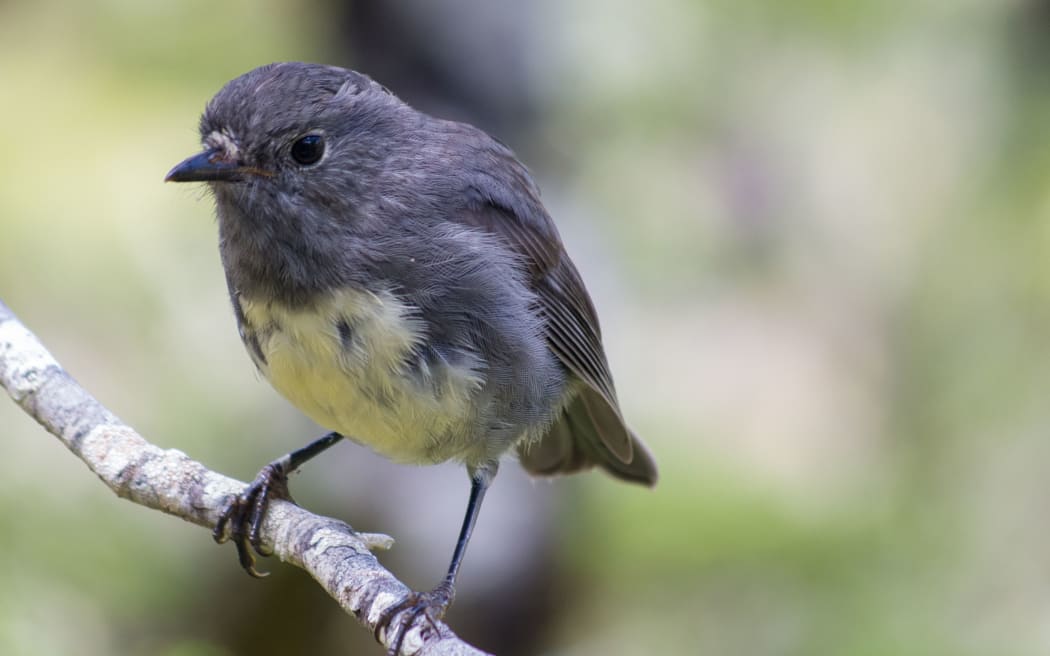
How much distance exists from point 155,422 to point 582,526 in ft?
6.35

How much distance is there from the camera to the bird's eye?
305 cm

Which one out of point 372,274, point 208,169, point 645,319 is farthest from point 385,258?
point 645,319

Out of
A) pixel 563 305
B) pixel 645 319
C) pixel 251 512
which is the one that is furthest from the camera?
pixel 645 319

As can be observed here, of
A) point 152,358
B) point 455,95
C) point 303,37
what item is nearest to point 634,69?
point 455,95

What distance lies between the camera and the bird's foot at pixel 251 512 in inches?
125

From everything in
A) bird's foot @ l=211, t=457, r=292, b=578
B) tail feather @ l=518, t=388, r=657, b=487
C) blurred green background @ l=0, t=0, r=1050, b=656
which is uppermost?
blurred green background @ l=0, t=0, r=1050, b=656

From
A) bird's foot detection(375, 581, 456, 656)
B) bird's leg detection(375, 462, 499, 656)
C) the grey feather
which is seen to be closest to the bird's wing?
the grey feather

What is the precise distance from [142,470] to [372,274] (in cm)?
76

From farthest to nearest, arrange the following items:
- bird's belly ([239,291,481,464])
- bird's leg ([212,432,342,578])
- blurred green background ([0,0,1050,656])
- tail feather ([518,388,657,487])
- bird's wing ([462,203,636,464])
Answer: blurred green background ([0,0,1050,656]), tail feather ([518,388,657,487]), bird's wing ([462,203,636,464]), bird's leg ([212,432,342,578]), bird's belly ([239,291,481,464])

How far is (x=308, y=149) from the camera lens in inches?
121

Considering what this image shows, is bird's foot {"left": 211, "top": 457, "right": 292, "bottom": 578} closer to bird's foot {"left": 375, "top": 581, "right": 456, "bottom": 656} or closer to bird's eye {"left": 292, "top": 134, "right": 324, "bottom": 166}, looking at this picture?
bird's foot {"left": 375, "top": 581, "right": 456, "bottom": 656}

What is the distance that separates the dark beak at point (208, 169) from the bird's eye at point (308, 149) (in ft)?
0.43

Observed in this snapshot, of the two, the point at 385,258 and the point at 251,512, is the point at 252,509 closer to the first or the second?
the point at 251,512

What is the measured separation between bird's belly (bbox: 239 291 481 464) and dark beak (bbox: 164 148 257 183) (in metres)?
0.35
